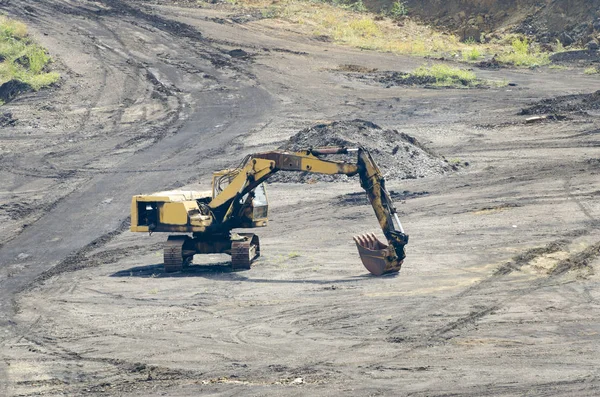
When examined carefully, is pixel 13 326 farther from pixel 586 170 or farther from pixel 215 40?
pixel 215 40

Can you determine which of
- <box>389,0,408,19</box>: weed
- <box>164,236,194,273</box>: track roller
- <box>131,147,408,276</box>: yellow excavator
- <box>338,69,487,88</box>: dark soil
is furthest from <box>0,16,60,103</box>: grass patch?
<box>164,236,194,273</box>: track roller

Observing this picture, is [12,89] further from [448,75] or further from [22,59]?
[448,75]

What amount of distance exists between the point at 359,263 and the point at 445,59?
111 ft

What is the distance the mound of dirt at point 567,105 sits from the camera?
1627 inches

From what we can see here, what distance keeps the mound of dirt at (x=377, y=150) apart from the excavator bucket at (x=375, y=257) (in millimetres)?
10525

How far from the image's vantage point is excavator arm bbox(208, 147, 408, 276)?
21844mm

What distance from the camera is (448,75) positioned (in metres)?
50.9

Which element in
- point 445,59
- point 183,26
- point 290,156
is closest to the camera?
point 290,156

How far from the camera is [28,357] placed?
1783cm

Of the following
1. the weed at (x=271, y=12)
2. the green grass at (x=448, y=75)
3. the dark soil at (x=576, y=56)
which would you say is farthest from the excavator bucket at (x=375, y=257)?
the weed at (x=271, y=12)

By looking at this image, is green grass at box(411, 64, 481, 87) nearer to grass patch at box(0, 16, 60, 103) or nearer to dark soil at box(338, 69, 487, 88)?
dark soil at box(338, 69, 487, 88)

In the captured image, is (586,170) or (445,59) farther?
(445,59)

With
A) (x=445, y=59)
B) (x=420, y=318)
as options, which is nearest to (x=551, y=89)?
(x=445, y=59)

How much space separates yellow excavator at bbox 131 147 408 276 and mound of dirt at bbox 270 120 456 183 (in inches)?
369
